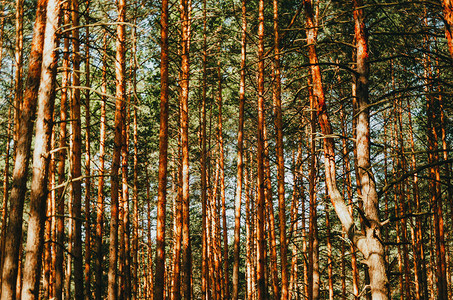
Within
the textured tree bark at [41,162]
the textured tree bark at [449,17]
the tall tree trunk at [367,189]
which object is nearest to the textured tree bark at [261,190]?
the tall tree trunk at [367,189]

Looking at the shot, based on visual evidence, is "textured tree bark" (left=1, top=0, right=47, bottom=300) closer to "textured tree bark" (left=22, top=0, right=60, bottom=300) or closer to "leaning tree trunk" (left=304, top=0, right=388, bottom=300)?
"textured tree bark" (left=22, top=0, right=60, bottom=300)

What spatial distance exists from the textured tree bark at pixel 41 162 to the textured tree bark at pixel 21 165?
6.8 inches

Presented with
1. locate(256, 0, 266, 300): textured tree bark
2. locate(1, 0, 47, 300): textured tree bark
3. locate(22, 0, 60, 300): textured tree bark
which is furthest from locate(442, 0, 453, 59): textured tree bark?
locate(256, 0, 266, 300): textured tree bark

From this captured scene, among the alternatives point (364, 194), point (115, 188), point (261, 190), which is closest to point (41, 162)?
point (364, 194)

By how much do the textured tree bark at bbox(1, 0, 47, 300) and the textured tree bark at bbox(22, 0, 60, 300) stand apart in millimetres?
174

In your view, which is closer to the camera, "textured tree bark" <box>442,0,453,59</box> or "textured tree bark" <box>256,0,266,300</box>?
"textured tree bark" <box>442,0,453,59</box>

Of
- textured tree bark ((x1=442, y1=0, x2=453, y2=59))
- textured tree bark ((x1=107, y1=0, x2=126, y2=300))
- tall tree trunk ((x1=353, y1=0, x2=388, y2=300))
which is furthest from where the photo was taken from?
textured tree bark ((x1=107, y1=0, x2=126, y2=300))

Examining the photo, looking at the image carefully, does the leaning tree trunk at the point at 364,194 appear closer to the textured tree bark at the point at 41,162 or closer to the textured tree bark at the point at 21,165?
the textured tree bark at the point at 41,162

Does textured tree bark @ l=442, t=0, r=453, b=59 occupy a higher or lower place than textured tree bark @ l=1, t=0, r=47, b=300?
higher

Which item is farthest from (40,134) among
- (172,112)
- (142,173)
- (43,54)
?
(142,173)

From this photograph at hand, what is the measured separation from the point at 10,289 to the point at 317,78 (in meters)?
4.95

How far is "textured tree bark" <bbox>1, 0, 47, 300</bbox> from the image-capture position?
12.9 feet

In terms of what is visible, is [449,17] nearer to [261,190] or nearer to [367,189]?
[367,189]

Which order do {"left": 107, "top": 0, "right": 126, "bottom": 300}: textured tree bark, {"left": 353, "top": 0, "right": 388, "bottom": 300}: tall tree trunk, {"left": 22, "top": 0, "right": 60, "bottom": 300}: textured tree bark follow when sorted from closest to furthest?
{"left": 22, "top": 0, "right": 60, "bottom": 300}: textured tree bark
{"left": 353, "top": 0, "right": 388, "bottom": 300}: tall tree trunk
{"left": 107, "top": 0, "right": 126, "bottom": 300}: textured tree bark
